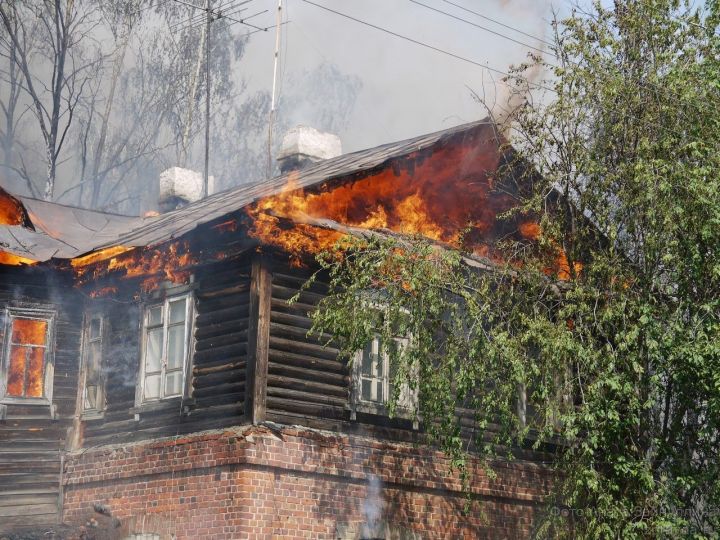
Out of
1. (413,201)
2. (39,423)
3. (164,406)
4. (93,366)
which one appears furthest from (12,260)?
(413,201)

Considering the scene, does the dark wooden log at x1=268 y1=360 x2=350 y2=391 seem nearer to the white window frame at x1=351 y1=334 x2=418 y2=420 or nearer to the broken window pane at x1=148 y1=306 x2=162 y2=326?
the white window frame at x1=351 y1=334 x2=418 y2=420

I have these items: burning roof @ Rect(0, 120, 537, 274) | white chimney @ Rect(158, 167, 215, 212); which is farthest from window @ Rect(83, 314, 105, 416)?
white chimney @ Rect(158, 167, 215, 212)

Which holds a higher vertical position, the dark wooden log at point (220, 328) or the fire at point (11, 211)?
the fire at point (11, 211)

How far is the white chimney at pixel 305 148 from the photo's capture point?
20.2m

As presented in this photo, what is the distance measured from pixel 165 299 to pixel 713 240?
760 cm

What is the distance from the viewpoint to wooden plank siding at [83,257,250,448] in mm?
14109

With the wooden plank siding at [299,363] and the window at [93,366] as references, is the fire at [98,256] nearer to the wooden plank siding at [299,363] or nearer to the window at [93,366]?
the window at [93,366]

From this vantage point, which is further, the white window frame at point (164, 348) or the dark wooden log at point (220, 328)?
the white window frame at point (164, 348)

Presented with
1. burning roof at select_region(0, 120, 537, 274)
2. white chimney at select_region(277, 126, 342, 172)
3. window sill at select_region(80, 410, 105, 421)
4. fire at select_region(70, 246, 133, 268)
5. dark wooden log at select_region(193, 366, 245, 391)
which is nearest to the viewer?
dark wooden log at select_region(193, 366, 245, 391)

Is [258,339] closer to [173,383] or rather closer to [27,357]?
[173,383]

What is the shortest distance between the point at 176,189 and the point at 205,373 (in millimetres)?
9325

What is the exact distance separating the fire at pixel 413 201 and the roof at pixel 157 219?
178 millimetres

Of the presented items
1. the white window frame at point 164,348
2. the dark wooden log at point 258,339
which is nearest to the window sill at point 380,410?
the dark wooden log at point 258,339

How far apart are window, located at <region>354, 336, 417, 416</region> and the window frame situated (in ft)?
16.9
